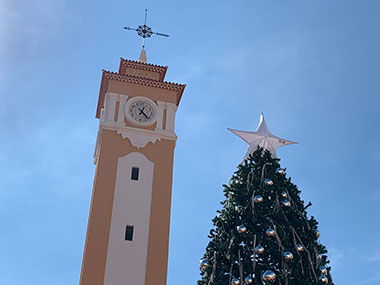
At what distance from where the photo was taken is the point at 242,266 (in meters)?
11.6

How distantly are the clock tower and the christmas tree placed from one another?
6.83 meters

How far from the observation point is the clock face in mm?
21984

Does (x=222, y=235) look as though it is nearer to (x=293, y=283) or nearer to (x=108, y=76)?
(x=293, y=283)

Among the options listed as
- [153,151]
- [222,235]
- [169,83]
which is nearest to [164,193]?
[153,151]

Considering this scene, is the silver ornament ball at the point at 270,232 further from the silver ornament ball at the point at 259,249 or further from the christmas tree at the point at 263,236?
the silver ornament ball at the point at 259,249

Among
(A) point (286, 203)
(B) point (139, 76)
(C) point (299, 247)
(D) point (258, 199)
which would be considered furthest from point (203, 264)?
(B) point (139, 76)

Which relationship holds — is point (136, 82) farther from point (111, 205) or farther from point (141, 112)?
point (111, 205)

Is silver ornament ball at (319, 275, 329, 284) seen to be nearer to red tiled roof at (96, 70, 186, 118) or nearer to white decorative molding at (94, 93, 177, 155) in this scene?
white decorative molding at (94, 93, 177, 155)

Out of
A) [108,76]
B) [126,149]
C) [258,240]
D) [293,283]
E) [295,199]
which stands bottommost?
[293,283]

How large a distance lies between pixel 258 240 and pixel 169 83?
41.4 feet

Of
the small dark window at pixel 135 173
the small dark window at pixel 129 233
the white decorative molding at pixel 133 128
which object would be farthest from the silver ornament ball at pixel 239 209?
the white decorative molding at pixel 133 128

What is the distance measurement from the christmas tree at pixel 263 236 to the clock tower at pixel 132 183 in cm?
683

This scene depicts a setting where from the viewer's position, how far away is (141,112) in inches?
877

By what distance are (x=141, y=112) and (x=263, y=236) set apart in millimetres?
11642
